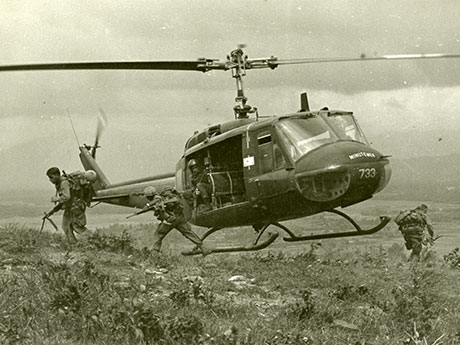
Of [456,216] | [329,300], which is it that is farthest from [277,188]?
[456,216]

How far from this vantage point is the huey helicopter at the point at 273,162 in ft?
27.0

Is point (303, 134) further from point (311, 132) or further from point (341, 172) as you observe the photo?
point (341, 172)

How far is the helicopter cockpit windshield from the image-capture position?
8.59m

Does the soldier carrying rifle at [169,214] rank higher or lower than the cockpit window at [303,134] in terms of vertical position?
lower

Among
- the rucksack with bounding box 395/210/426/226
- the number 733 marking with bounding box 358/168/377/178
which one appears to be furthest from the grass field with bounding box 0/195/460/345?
the rucksack with bounding box 395/210/426/226

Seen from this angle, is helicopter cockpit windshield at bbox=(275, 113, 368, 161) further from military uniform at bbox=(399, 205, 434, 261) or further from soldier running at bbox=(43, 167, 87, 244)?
military uniform at bbox=(399, 205, 434, 261)

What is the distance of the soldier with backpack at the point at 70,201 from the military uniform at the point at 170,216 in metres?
1.50

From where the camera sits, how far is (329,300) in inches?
349

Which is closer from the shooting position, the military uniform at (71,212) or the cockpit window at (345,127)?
the cockpit window at (345,127)

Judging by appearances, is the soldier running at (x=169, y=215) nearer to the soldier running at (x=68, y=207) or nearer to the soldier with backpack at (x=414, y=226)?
the soldier running at (x=68, y=207)

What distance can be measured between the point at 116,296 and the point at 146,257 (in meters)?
3.33

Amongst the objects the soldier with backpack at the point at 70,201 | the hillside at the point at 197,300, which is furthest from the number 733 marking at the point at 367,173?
the soldier with backpack at the point at 70,201

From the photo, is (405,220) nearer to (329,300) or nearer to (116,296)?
(329,300)

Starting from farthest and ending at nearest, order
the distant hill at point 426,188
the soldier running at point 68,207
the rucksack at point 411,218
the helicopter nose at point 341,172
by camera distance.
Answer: the distant hill at point 426,188 < the rucksack at point 411,218 < the soldier running at point 68,207 < the helicopter nose at point 341,172
